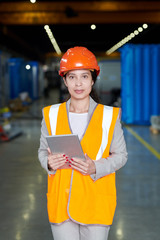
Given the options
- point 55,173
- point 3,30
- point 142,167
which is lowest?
point 142,167

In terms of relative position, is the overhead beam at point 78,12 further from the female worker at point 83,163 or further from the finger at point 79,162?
the finger at point 79,162

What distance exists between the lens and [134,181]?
709 cm

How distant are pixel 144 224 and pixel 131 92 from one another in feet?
37.9

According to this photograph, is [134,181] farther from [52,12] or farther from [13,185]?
[52,12]

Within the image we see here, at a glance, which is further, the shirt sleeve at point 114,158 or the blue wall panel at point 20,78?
the blue wall panel at point 20,78

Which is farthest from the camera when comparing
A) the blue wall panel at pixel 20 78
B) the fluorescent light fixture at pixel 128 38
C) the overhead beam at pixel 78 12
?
the blue wall panel at pixel 20 78

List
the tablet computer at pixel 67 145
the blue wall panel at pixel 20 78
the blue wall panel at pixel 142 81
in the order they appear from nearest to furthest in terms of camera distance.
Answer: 1. the tablet computer at pixel 67 145
2. the blue wall panel at pixel 142 81
3. the blue wall panel at pixel 20 78

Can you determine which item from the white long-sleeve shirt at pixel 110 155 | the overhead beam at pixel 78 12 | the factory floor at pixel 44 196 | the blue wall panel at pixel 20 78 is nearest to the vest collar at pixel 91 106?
the white long-sleeve shirt at pixel 110 155

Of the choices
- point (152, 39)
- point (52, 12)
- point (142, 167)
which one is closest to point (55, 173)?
point (142, 167)

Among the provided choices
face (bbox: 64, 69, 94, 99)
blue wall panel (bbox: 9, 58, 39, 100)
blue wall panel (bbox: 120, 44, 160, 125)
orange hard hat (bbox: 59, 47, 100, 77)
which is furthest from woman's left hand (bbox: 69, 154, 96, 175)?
blue wall panel (bbox: 9, 58, 39, 100)

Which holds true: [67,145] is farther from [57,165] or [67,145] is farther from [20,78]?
[20,78]

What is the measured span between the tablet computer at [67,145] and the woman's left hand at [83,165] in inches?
1.0

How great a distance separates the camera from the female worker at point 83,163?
2307mm

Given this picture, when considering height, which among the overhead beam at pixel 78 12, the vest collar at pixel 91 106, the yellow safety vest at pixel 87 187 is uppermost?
the overhead beam at pixel 78 12
